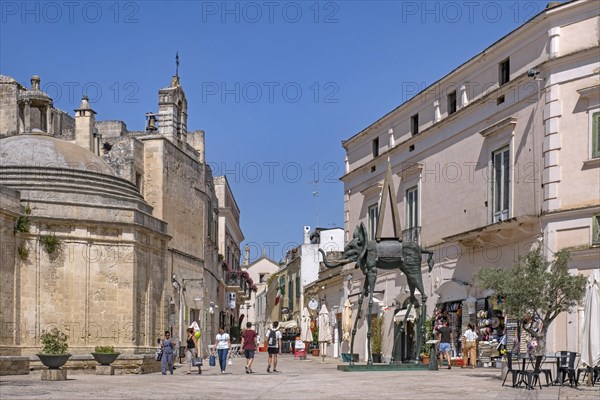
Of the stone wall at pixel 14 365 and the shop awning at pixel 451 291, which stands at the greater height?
the shop awning at pixel 451 291

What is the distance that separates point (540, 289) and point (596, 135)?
251 inches

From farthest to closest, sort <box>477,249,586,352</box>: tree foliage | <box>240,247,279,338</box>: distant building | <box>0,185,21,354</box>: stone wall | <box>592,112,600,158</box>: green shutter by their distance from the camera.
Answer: <box>240,247,279,338</box>: distant building
<box>0,185,21,354</box>: stone wall
<box>592,112,600,158</box>: green shutter
<box>477,249,586,352</box>: tree foliage

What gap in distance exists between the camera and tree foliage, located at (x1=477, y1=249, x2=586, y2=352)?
68.4ft

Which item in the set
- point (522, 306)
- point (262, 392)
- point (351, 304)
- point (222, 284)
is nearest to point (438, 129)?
point (351, 304)

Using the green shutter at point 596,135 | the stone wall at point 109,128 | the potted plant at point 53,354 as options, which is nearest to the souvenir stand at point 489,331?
the green shutter at point 596,135

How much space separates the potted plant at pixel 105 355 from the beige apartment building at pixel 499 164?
762 cm

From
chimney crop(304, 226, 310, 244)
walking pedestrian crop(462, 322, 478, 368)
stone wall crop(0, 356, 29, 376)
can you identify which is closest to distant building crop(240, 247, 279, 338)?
chimney crop(304, 226, 310, 244)

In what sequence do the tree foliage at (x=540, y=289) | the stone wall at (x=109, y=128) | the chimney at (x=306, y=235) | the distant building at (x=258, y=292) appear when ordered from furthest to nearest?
the distant building at (x=258, y=292), the chimney at (x=306, y=235), the stone wall at (x=109, y=128), the tree foliage at (x=540, y=289)

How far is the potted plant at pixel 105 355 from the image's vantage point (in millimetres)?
26719

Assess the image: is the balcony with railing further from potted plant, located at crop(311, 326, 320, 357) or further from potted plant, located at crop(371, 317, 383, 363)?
potted plant, located at crop(371, 317, 383, 363)

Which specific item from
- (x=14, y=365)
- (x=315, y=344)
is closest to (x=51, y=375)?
(x=14, y=365)

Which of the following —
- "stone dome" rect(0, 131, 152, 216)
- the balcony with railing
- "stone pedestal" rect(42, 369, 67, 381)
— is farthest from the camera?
the balcony with railing

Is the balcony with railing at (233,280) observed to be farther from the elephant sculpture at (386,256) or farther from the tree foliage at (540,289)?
the tree foliage at (540,289)

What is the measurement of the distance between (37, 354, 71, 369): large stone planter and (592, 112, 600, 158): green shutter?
14022 millimetres
